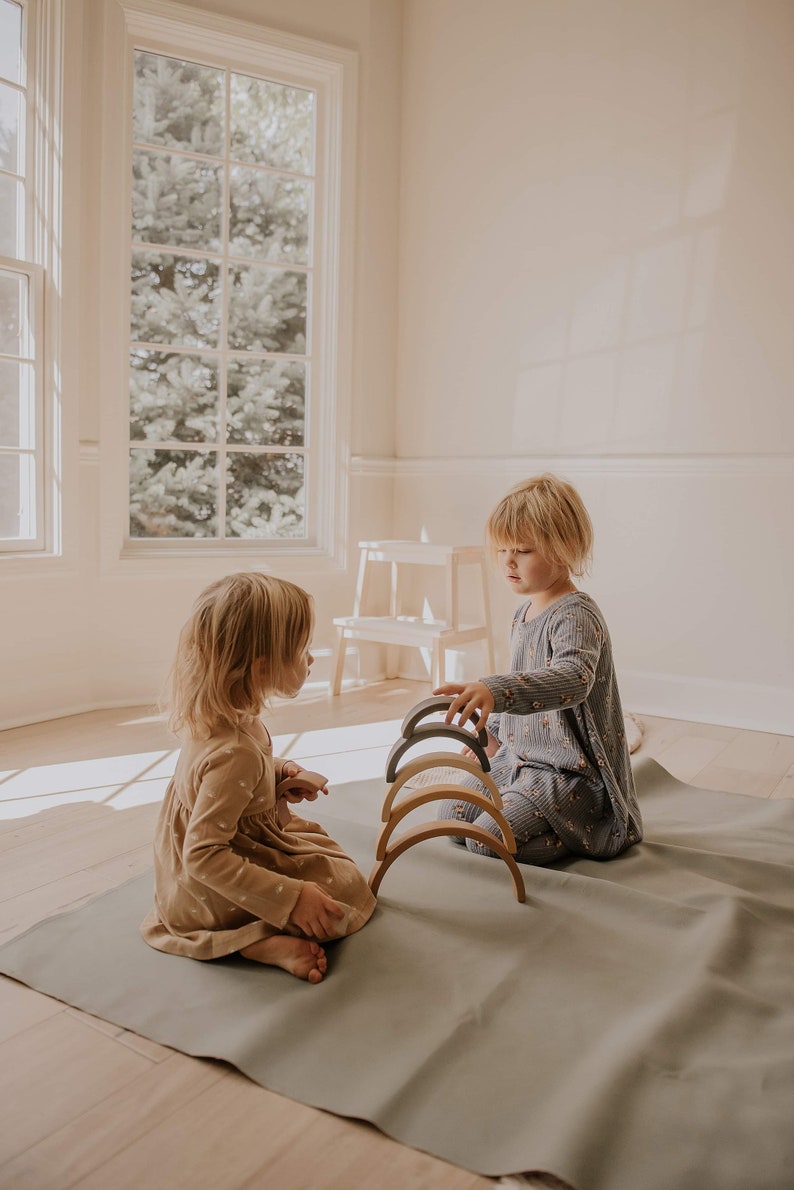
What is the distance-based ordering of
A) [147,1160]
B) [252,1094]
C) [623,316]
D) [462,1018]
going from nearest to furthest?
1. [147,1160]
2. [252,1094]
3. [462,1018]
4. [623,316]

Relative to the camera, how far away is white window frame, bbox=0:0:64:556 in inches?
133

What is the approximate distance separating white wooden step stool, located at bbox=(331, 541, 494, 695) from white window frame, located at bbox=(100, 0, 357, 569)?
276 millimetres

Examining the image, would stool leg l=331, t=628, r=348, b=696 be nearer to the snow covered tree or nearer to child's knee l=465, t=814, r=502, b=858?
the snow covered tree

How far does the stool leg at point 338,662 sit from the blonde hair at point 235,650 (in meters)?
2.26

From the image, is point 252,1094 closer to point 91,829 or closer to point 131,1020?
point 131,1020

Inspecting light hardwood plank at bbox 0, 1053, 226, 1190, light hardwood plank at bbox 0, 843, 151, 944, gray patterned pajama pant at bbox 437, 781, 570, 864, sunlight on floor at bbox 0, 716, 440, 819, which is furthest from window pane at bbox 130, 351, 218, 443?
light hardwood plank at bbox 0, 1053, 226, 1190

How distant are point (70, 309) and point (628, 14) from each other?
236 cm

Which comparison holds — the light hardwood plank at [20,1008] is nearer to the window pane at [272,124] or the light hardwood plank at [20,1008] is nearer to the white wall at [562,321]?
the white wall at [562,321]

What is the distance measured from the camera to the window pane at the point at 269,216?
403cm

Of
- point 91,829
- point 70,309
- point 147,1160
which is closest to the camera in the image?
point 147,1160

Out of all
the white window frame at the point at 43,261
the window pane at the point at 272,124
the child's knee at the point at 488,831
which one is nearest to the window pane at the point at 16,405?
the white window frame at the point at 43,261

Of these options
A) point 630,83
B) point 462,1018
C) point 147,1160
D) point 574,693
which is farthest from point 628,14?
point 147,1160

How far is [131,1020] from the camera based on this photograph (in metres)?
1.50

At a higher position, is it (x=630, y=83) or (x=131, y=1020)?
(x=630, y=83)
